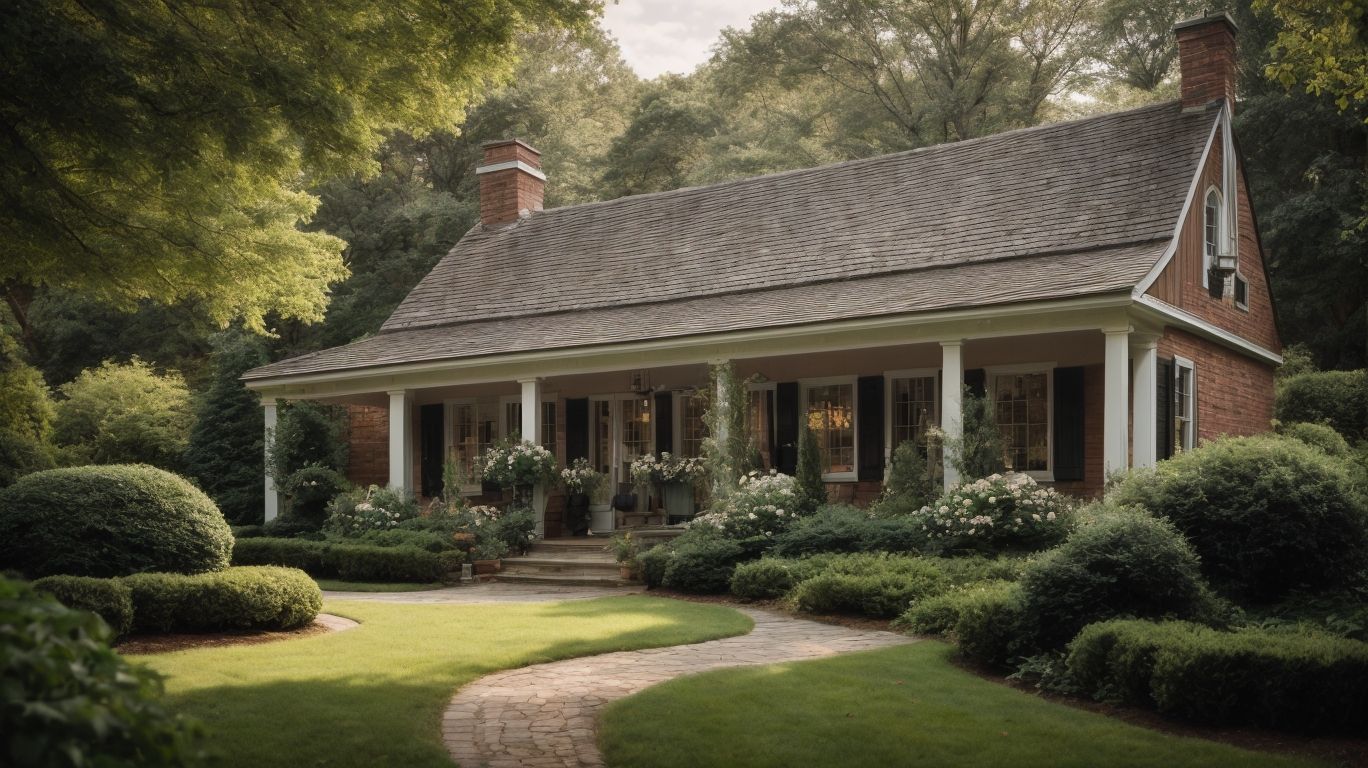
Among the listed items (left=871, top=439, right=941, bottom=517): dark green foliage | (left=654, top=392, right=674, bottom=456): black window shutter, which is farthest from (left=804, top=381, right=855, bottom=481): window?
(left=654, top=392, right=674, bottom=456): black window shutter

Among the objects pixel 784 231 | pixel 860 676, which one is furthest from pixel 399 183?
pixel 860 676

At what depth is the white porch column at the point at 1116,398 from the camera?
41.5 ft

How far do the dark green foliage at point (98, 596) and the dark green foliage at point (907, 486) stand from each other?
28.0 feet

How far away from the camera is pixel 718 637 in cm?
968

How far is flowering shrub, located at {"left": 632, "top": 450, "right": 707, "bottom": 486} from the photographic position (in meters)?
17.0

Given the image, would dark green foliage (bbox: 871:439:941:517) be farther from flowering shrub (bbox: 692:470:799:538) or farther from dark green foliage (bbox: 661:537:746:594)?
dark green foliage (bbox: 661:537:746:594)

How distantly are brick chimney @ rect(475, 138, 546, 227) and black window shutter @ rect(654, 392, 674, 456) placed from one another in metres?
7.24

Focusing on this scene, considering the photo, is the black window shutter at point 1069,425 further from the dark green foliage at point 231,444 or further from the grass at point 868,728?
the dark green foliage at point 231,444

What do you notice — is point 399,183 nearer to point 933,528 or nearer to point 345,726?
point 933,528

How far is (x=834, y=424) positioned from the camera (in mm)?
16812

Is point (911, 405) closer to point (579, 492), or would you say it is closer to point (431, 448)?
point (579, 492)

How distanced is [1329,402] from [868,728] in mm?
15179

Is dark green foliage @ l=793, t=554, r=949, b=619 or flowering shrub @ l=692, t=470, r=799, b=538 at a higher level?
flowering shrub @ l=692, t=470, r=799, b=538

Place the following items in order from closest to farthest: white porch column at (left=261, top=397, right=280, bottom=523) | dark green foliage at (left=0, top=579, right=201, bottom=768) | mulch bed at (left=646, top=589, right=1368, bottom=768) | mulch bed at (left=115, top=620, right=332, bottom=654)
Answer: dark green foliage at (left=0, top=579, right=201, bottom=768), mulch bed at (left=646, top=589, right=1368, bottom=768), mulch bed at (left=115, top=620, right=332, bottom=654), white porch column at (left=261, top=397, right=280, bottom=523)
